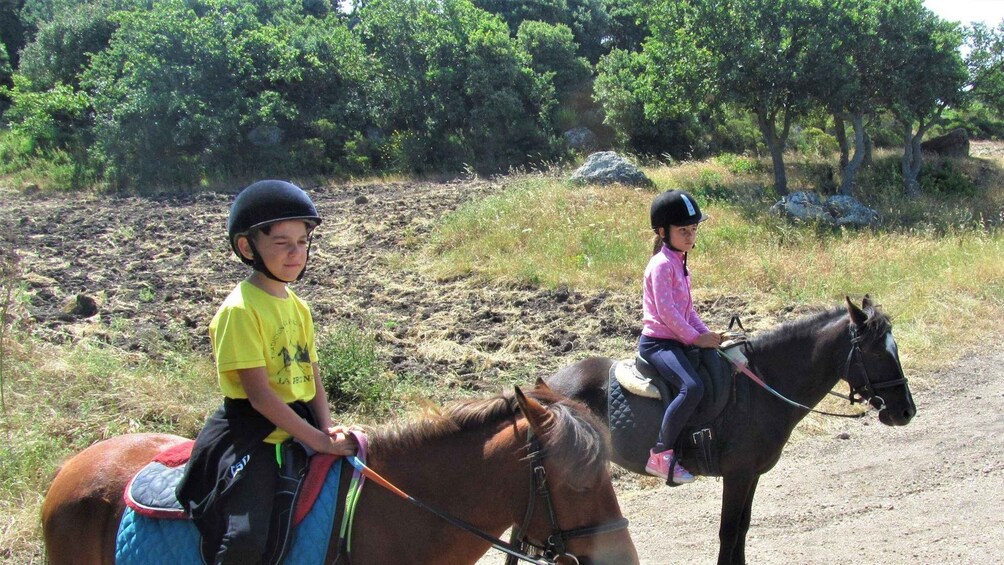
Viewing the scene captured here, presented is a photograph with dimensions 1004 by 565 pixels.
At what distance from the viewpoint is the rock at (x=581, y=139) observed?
28500 mm

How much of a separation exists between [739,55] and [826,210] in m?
4.83

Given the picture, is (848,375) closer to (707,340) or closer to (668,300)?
(707,340)

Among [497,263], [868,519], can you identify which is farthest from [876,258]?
[868,519]

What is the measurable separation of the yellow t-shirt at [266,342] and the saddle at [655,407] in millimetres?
2596

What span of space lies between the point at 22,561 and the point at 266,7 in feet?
109

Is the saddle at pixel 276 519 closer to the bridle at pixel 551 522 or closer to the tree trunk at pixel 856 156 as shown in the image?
the bridle at pixel 551 522

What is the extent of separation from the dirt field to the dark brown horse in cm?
62

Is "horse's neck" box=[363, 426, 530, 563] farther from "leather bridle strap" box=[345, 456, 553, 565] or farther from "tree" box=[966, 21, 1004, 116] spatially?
"tree" box=[966, 21, 1004, 116]

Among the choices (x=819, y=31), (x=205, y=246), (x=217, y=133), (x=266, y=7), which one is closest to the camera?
(x=205, y=246)

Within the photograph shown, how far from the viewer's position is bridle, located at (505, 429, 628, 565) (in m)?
2.25

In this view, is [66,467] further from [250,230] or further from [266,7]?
[266,7]

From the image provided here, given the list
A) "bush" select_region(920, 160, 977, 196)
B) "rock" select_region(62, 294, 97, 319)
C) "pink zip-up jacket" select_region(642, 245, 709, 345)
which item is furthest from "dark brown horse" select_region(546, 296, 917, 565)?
"bush" select_region(920, 160, 977, 196)

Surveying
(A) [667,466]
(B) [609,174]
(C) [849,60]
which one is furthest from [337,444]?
(C) [849,60]

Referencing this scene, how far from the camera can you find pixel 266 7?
3306 centimetres
